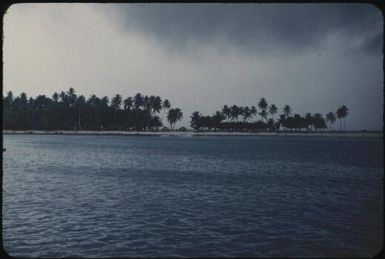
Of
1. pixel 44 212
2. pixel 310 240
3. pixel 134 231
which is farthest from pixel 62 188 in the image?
pixel 310 240

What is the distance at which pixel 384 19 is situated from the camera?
15.8 ft

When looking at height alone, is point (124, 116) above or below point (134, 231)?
above

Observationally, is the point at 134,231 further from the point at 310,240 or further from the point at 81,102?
the point at 81,102

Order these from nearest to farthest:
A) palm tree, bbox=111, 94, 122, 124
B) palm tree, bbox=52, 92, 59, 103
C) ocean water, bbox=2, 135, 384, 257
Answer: ocean water, bbox=2, 135, 384, 257
palm tree, bbox=111, 94, 122, 124
palm tree, bbox=52, 92, 59, 103

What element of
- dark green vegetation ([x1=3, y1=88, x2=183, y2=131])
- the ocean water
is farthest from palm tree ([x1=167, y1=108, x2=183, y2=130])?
the ocean water

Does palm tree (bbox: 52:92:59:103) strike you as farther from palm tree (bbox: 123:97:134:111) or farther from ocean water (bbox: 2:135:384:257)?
ocean water (bbox: 2:135:384:257)

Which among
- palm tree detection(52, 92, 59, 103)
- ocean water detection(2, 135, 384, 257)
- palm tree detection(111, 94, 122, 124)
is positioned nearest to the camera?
ocean water detection(2, 135, 384, 257)

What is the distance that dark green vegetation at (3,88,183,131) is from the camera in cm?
16625

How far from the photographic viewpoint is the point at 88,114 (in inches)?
6575

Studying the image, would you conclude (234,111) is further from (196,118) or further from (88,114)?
(88,114)

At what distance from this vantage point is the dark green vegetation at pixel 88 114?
166250 mm

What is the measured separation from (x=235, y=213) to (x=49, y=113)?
Result: 166 m

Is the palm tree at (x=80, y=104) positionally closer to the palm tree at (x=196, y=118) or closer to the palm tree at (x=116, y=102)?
the palm tree at (x=116, y=102)

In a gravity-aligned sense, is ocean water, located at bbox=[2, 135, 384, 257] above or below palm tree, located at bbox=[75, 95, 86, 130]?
below
